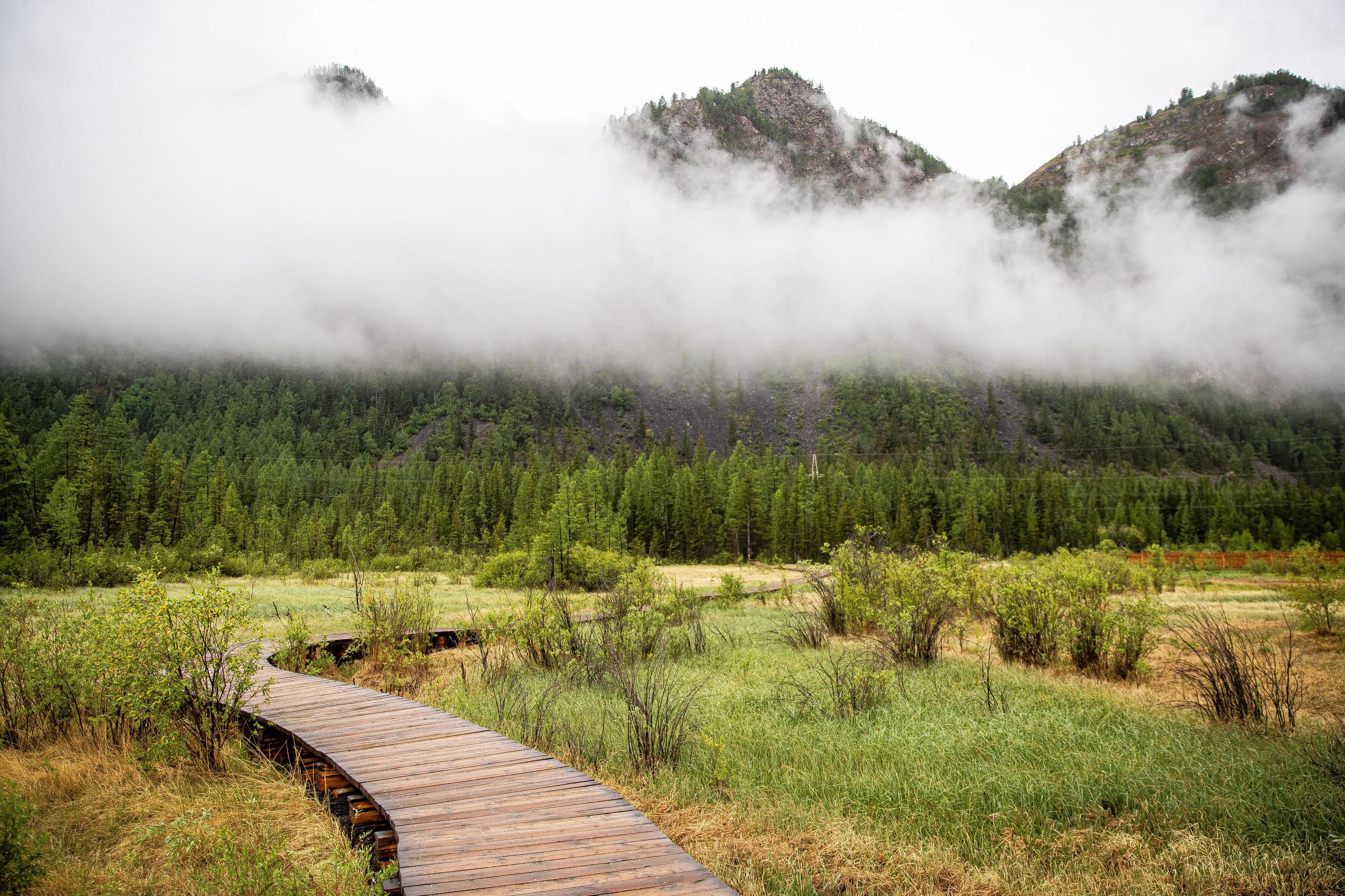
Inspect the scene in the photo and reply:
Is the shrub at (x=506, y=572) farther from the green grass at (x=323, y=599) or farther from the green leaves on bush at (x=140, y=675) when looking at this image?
the green leaves on bush at (x=140, y=675)

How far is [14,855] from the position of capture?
4.57 metres

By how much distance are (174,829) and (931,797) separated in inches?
280

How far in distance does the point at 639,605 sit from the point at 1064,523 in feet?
320

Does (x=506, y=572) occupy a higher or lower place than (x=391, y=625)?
lower

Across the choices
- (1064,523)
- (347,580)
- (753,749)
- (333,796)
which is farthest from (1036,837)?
(1064,523)

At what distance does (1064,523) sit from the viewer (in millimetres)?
93000

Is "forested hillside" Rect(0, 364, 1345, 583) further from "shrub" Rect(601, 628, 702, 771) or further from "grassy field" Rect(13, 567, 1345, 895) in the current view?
"shrub" Rect(601, 628, 702, 771)

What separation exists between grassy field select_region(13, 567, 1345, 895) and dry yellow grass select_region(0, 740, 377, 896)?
0.03m

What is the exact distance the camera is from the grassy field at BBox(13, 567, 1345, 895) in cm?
495

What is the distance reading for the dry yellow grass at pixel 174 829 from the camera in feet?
15.3

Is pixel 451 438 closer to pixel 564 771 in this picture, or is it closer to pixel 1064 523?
pixel 1064 523

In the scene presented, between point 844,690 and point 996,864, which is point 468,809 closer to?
point 996,864

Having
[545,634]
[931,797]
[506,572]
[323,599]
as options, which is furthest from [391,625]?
[506,572]

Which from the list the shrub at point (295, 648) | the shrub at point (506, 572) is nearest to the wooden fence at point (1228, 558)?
the shrub at point (506, 572)
